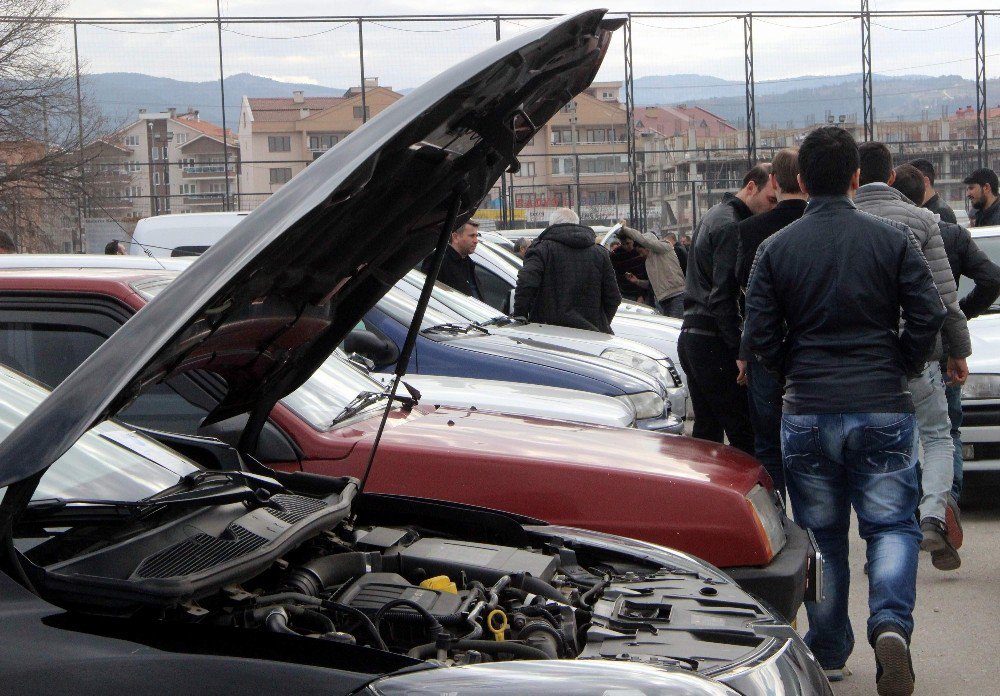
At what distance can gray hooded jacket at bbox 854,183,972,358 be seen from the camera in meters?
4.78

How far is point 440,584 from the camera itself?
8.71 ft

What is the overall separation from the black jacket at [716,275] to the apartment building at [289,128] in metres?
15.0

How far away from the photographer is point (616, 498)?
12.5ft

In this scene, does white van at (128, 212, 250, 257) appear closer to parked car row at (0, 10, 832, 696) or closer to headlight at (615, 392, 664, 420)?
headlight at (615, 392, 664, 420)

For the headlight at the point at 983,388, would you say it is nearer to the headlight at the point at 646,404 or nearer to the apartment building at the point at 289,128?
the headlight at the point at 646,404

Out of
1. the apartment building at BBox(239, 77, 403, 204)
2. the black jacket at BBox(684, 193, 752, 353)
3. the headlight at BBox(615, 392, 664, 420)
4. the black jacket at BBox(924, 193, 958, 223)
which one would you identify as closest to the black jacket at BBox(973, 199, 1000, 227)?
the black jacket at BBox(924, 193, 958, 223)

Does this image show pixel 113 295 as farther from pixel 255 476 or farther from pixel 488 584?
pixel 488 584

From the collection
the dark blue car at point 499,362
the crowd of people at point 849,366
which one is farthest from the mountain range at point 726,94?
the crowd of people at point 849,366

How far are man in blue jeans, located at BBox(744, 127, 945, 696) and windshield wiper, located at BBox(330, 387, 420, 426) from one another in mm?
1316

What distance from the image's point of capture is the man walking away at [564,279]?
30.2 ft

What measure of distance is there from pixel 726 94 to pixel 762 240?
750 inches

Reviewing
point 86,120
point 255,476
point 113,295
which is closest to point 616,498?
point 255,476

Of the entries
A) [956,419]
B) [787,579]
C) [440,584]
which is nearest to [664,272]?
[956,419]

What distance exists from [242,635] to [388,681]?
288 mm
